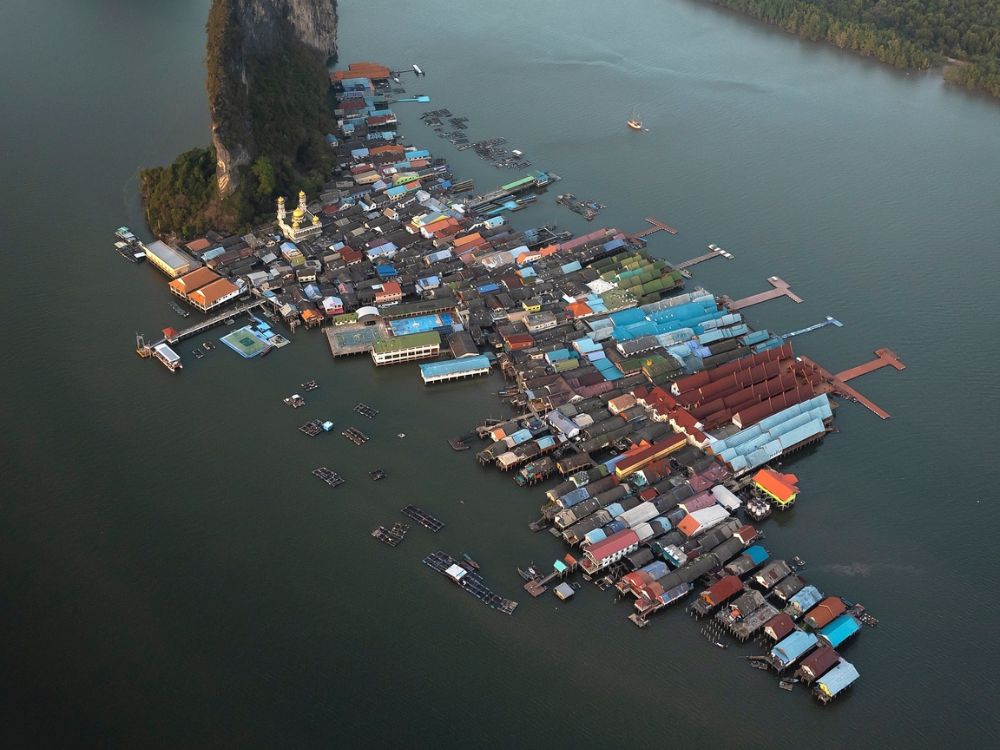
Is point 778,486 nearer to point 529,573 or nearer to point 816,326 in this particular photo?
point 529,573

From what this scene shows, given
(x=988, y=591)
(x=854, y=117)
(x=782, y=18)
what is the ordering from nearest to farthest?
(x=988, y=591)
(x=854, y=117)
(x=782, y=18)

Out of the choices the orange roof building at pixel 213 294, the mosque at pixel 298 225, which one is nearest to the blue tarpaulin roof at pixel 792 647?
the orange roof building at pixel 213 294

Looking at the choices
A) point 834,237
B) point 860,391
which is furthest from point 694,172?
point 860,391

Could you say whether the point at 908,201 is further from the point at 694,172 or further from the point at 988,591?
the point at 988,591

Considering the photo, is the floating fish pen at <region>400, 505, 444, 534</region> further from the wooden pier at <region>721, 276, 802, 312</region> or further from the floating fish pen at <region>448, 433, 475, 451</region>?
the wooden pier at <region>721, 276, 802, 312</region>

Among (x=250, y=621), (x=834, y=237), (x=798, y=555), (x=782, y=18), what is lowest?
(x=250, y=621)

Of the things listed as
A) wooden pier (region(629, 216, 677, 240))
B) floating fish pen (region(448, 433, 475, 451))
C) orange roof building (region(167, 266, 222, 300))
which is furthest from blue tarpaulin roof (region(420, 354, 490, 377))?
wooden pier (region(629, 216, 677, 240))

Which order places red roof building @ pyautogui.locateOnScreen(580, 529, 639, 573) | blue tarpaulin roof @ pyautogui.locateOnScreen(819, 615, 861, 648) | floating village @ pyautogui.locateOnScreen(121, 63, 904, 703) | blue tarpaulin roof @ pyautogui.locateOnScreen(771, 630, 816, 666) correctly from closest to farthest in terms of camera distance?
1. blue tarpaulin roof @ pyautogui.locateOnScreen(771, 630, 816, 666)
2. blue tarpaulin roof @ pyautogui.locateOnScreen(819, 615, 861, 648)
3. floating village @ pyautogui.locateOnScreen(121, 63, 904, 703)
4. red roof building @ pyautogui.locateOnScreen(580, 529, 639, 573)
